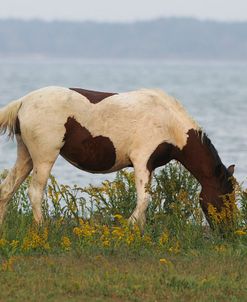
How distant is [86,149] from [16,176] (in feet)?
2.75

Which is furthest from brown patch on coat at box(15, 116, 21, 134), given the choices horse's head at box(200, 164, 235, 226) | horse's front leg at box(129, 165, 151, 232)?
horse's head at box(200, 164, 235, 226)

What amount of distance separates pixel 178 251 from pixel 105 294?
6.10 ft

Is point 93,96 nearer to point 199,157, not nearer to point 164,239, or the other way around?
point 199,157

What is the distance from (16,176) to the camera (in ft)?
42.3

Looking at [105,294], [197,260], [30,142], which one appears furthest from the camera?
[30,142]

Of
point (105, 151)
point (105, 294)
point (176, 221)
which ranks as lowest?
point (105, 294)

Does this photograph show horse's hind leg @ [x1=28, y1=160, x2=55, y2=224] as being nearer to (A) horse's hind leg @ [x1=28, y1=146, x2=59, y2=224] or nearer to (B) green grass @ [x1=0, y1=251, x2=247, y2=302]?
(A) horse's hind leg @ [x1=28, y1=146, x2=59, y2=224]

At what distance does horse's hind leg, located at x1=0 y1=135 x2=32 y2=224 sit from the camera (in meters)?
12.9

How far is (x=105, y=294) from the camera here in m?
10.1

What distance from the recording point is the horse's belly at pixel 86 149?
1265 cm

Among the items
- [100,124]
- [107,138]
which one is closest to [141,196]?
[107,138]

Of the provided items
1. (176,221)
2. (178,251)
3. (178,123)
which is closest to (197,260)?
(178,251)

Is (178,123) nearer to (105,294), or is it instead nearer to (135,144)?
(135,144)

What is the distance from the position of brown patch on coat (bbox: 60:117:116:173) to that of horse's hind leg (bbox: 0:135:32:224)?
43 cm
